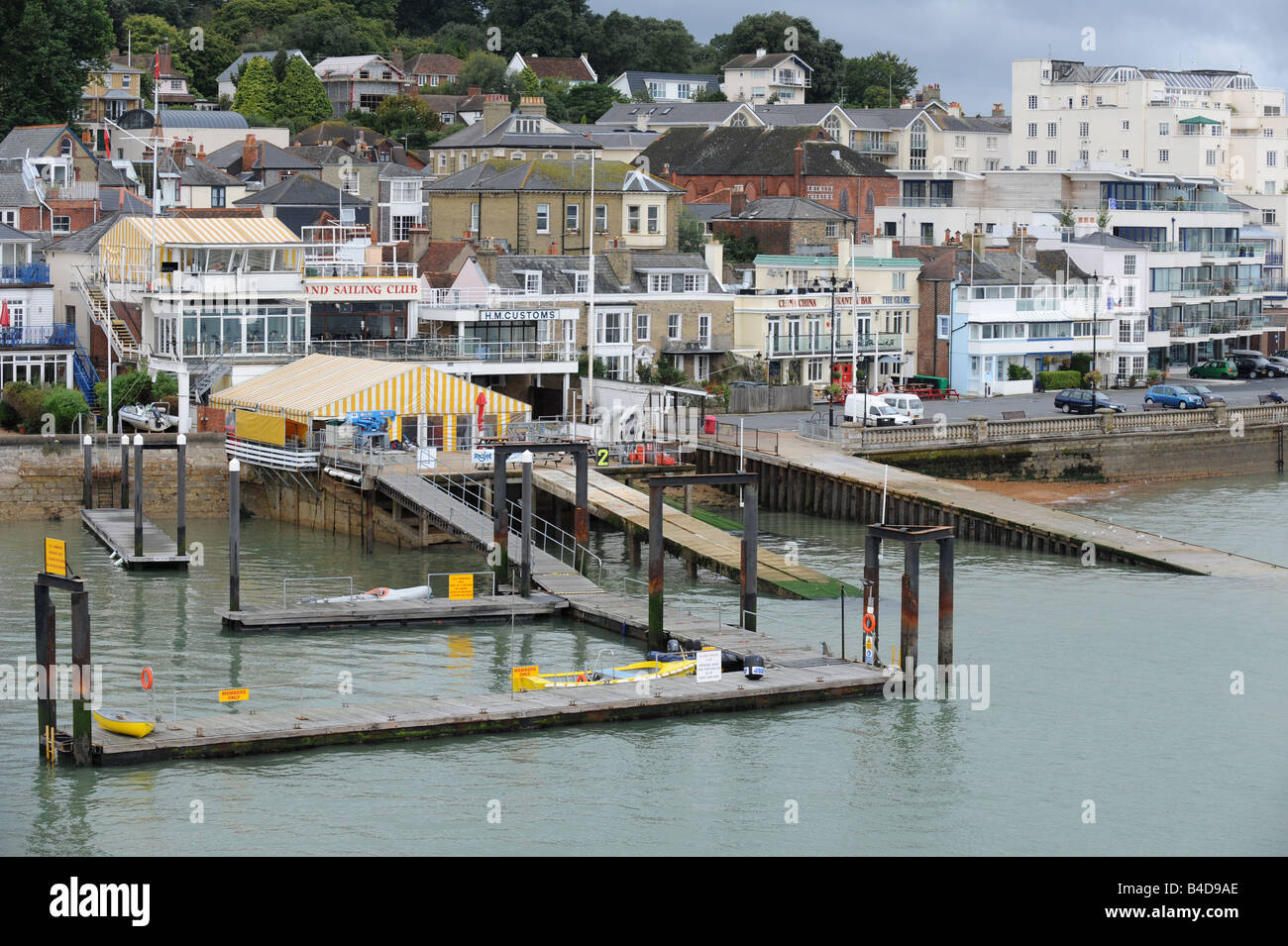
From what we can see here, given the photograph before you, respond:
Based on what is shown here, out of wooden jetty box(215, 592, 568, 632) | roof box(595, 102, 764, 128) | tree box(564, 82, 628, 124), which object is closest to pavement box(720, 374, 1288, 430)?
wooden jetty box(215, 592, 568, 632)

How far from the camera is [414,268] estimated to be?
7812 centimetres

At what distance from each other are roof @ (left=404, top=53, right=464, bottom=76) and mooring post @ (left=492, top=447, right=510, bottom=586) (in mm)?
136153

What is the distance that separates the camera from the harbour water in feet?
112

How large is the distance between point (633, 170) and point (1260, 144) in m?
60.4

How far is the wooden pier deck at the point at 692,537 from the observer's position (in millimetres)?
52906

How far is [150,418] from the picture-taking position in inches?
2729

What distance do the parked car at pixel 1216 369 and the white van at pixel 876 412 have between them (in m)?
33.8

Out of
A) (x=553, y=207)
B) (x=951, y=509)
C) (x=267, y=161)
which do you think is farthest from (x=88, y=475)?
(x=267, y=161)

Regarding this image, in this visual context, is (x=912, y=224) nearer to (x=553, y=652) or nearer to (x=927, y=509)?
(x=927, y=509)

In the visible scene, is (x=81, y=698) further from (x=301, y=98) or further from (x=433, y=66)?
(x=433, y=66)

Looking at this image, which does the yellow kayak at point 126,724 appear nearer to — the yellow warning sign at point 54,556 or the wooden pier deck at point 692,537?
the yellow warning sign at point 54,556

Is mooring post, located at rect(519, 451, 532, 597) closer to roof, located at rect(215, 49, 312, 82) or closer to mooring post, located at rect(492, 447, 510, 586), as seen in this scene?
mooring post, located at rect(492, 447, 510, 586)

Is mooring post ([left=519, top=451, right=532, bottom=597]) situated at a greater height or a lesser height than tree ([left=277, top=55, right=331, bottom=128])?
lesser

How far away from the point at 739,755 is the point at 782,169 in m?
86.0
